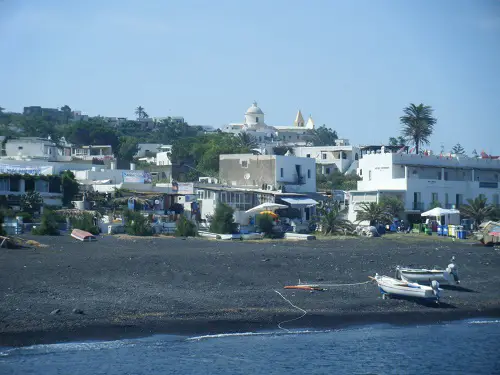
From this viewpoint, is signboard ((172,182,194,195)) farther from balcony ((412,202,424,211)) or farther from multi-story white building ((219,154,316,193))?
balcony ((412,202,424,211))

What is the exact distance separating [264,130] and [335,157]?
41324mm

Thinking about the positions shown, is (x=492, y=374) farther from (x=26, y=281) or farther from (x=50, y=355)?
(x=26, y=281)

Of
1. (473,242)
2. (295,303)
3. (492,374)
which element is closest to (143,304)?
(295,303)

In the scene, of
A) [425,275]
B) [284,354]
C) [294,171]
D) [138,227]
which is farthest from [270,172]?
[284,354]

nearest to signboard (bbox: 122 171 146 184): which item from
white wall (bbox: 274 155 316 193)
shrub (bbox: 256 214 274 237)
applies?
white wall (bbox: 274 155 316 193)

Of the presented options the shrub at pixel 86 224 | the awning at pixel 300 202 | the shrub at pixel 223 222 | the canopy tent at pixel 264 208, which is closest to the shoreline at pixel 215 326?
the shrub at pixel 223 222

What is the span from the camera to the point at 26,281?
24.2m

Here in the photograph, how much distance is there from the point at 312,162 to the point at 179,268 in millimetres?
36907

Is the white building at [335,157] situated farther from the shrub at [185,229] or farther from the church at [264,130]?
the shrub at [185,229]

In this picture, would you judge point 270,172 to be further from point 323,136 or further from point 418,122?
point 323,136

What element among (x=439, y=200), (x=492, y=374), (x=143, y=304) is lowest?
(x=492, y=374)

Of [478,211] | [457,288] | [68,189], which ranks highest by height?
[68,189]

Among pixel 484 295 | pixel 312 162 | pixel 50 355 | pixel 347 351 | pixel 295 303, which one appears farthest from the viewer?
pixel 312 162

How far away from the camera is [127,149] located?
110938mm
